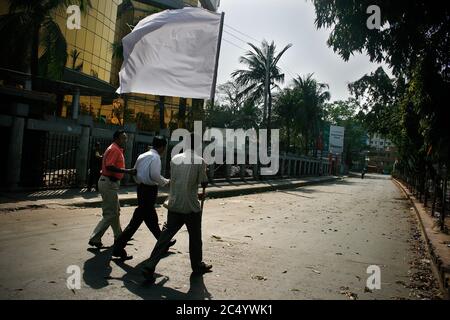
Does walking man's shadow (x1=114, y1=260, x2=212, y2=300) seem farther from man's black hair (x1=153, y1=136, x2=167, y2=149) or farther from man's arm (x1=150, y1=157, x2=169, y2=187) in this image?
man's black hair (x1=153, y1=136, x2=167, y2=149)

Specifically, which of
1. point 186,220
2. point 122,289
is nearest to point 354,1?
point 186,220

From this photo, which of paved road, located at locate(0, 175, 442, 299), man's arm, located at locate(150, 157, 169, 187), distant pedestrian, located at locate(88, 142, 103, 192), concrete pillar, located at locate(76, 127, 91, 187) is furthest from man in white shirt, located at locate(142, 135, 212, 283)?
concrete pillar, located at locate(76, 127, 91, 187)

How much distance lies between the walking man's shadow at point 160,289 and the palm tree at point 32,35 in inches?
Answer: 489

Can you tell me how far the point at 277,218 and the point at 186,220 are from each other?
6.93 meters

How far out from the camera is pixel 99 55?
35531 millimetres

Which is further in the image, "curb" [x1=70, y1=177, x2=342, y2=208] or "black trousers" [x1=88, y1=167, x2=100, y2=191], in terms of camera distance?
"black trousers" [x1=88, y1=167, x2=100, y2=191]

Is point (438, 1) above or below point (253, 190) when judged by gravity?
above

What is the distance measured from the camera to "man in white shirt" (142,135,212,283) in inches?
202

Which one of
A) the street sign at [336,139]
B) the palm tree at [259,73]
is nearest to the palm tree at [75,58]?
the palm tree at [259,73]

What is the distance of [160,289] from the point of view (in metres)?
4.70

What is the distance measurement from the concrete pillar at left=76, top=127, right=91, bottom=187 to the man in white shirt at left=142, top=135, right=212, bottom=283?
33.2ft

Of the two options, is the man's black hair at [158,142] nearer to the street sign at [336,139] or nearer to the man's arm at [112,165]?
the man's arm at [112,165]
